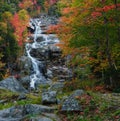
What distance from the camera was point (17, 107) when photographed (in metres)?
11.1

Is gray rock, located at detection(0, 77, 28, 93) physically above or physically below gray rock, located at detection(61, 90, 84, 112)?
below

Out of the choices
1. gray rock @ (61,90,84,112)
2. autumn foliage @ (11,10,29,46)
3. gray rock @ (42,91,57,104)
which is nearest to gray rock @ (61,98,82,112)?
gray rock @ (61,90,84,112)

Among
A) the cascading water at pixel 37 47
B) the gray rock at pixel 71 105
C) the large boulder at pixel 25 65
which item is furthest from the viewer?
the large boulder at pixel 25 65

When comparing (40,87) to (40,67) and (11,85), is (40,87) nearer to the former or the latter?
(11,85)

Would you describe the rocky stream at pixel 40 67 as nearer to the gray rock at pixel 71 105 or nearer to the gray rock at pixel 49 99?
the gray rock at pixel 49 99

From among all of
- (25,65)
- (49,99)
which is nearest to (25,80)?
(25,65)

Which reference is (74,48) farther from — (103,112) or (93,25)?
(103,112)

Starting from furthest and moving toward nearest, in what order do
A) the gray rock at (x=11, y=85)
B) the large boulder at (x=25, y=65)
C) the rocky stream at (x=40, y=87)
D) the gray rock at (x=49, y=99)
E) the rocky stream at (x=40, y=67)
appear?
the large boulder at (x=25, y=65)
the rocky stream at (x=40, y=67)
the gray rock at (x=11, y=85)
the gray rock at (x=49, y=99)
the rocky stream at (x=40, y=87)

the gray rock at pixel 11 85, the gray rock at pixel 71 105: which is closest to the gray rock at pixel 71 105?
the gray rock at pixel 71 105

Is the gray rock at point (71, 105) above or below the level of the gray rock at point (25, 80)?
above

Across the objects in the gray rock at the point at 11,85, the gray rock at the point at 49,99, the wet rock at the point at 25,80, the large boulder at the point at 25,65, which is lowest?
the wet rock at the point at 25,80

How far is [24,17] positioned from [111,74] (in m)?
37.4

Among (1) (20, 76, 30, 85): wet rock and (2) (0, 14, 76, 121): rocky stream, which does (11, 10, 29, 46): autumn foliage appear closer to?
(2) (0, 14, 76, 121): rocky stream

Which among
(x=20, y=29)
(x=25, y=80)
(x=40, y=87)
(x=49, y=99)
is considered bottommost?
(x=25, y=80)
